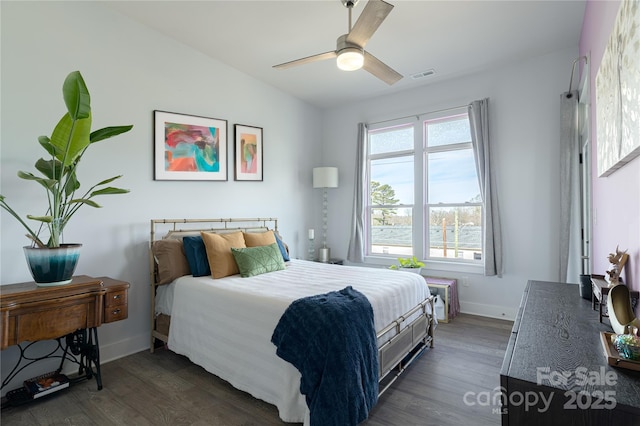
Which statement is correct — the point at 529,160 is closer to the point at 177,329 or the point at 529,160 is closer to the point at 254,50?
the point at 254,50

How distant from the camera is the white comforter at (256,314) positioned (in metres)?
2.07

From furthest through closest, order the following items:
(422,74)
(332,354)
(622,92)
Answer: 1. (422,74)
2. (332,354)
3. (622,92)

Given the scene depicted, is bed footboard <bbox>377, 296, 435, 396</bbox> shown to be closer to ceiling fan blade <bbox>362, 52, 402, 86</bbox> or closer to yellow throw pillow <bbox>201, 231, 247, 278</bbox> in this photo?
yellow throw pillow <bbox>201, 231, 247, 278</bbox>

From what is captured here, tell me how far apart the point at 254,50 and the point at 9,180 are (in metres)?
2.58

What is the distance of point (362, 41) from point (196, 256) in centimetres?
241

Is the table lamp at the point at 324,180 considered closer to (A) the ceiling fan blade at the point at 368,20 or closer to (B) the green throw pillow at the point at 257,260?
(B) the green throw pillow at the point at 257,260

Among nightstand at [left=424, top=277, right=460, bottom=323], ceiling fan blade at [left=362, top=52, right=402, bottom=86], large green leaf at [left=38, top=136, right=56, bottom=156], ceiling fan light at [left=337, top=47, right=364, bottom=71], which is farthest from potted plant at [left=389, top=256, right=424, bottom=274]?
large green leaf at [left=38, top=136, right=56, bottom=156]

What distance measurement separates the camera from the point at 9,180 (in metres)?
2.44

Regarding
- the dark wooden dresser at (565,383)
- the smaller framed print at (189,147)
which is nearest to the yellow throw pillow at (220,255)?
the smaller framed print at (189,147)

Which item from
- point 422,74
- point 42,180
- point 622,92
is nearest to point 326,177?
point 422,74

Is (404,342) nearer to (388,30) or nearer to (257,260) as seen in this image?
(257,260)

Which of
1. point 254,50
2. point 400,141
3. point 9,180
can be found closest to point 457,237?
point 400,141

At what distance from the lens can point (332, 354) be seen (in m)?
1.77

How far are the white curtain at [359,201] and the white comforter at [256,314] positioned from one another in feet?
6.08
